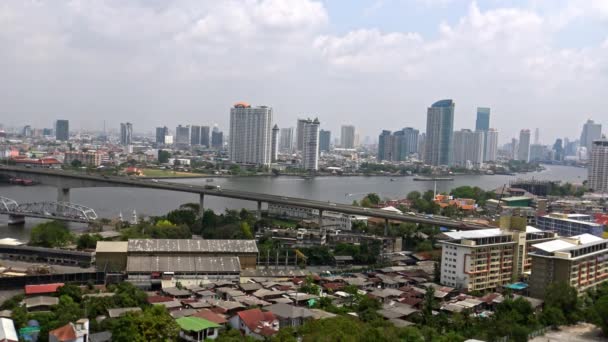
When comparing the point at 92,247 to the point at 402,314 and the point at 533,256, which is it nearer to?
the point at 402,314

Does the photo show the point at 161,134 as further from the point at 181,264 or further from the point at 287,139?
the point at 181,264

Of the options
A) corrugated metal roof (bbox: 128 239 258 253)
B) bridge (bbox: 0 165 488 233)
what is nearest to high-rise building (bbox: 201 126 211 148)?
bridge (bbox: 0 165 488 233)

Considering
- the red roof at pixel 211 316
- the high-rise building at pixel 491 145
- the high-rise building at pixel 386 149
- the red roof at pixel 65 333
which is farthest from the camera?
the high-rise building at pixel 491 145

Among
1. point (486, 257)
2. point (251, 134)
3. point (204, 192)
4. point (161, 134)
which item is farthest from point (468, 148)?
point (486, 257)

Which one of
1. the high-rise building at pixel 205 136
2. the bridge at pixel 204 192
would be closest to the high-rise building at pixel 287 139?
the high-rise building at pixel 205 136

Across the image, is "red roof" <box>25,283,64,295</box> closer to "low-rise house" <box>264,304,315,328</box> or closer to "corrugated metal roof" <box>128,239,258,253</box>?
"corrugated metal roof" <box>128,239,258,253</box>

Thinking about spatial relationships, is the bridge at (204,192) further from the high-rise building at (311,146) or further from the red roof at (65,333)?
the high-rise building at (311,146)
